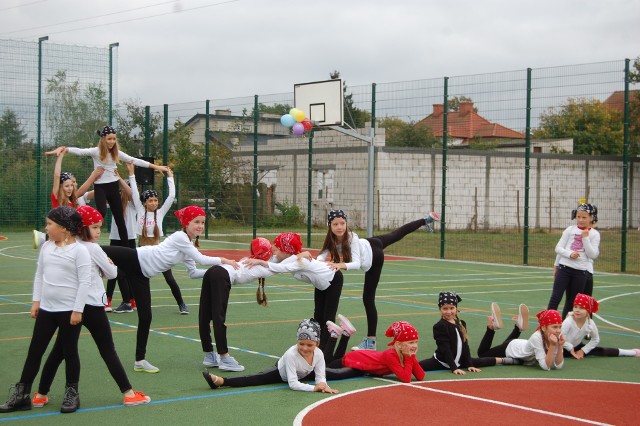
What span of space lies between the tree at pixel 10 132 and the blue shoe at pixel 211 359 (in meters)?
23.7

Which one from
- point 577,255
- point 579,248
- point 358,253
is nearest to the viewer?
point 358,253

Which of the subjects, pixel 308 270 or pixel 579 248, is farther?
pixel 579 248

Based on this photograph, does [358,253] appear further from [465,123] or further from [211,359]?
[465,123]

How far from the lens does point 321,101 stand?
1013 inches

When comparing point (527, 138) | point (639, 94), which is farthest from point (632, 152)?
point (527, 138)

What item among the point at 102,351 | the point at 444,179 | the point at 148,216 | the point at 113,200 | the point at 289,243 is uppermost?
the point at 444,179

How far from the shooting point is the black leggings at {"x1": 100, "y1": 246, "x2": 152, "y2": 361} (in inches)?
327

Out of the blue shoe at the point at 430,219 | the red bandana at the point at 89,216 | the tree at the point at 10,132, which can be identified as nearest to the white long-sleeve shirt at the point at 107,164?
the blue shoe at the point at 430,219

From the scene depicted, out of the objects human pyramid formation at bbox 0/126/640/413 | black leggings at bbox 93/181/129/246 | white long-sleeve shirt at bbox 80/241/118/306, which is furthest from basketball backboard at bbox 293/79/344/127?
white long-sleeve shirt at bbox 80/241/118/306

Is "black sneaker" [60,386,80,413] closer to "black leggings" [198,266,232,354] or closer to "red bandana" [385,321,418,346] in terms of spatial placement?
"black leggings" [198,266,232,354]

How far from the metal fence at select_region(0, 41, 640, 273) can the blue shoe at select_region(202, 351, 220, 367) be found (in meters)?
14.7

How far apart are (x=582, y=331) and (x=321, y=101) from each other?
17.0 m

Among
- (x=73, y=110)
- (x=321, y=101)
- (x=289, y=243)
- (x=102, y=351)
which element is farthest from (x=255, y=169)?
(x=102, y=351)

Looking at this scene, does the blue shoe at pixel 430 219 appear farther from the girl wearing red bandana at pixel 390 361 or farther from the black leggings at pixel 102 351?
the black leggings at pixel 102 351
